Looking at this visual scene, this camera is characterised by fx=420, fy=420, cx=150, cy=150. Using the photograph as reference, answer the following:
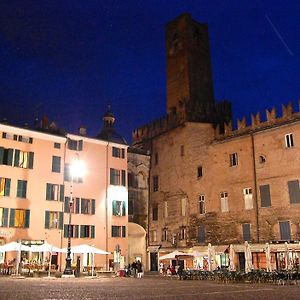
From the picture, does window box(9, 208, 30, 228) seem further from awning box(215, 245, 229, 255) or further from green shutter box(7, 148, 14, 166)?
awning box(215, 245, 229, 255)

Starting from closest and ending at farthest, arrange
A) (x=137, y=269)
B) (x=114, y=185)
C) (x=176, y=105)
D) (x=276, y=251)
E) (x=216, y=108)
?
(x=276, y=251)
(x=137, y=269)
(x=114, y=185)
(x=216, y=108)
(x=176, y=105)

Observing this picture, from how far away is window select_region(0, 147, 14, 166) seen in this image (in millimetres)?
34500

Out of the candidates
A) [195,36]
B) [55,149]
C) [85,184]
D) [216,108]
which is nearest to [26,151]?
[55,149]

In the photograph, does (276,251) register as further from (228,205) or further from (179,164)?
(179,164)

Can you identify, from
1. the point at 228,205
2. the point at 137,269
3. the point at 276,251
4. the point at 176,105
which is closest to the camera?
the point at 276,251

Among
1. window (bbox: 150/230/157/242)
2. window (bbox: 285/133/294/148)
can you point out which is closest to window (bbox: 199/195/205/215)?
window (bbox: 150/230/157/242)

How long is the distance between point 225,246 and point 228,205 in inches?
142

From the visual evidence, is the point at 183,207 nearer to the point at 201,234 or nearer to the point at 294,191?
the point at 201,234

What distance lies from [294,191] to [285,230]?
311cm

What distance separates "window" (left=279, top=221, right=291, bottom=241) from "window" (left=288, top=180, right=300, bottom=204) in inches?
70.3

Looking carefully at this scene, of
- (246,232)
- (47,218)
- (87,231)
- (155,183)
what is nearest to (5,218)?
(47,218)

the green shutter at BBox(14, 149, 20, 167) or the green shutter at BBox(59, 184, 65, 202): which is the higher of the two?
the green shutter at BBox(14, 149, 20, 167)

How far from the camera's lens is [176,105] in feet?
159

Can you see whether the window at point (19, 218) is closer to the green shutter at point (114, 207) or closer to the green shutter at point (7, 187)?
the green shutter at point (7, 187)
